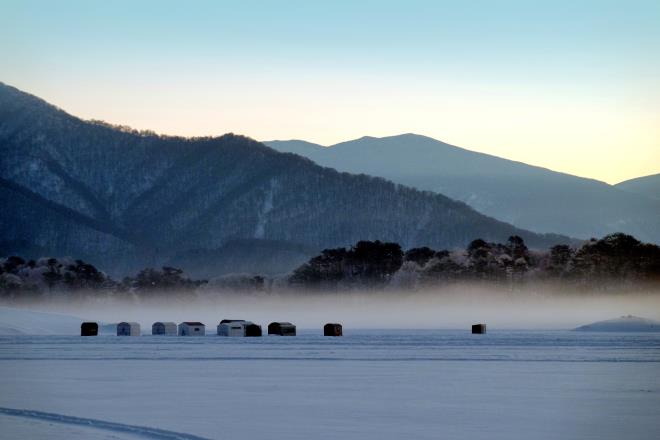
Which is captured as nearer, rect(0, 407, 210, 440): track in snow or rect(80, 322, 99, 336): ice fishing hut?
rect(0, 407, 210, 440): track in snow

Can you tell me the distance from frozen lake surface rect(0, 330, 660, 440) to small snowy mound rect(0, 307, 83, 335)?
64.5 m

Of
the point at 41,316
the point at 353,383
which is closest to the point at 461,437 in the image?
the point at 353,383

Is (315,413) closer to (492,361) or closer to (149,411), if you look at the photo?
(149,411)

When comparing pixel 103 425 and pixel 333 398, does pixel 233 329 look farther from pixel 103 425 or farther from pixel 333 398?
pixel 103 425

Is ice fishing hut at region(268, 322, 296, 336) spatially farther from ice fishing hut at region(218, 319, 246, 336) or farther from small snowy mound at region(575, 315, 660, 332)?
small snowy mound at region(575, 315, 660, 332)

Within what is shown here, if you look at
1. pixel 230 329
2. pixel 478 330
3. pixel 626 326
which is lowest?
pixel 478 330

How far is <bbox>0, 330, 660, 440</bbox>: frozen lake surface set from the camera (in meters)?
34.4

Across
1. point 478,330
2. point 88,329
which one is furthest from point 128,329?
point 478,330

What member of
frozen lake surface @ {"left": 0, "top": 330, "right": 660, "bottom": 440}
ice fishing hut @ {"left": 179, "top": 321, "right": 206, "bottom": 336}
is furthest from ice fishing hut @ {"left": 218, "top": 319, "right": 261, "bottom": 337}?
frozen lake surface @ {"left": 0, "top": 330, "right": 660, "bottom": 440}

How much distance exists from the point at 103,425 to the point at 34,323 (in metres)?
114

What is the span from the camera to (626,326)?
15888 centimetres

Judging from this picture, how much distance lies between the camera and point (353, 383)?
5116 centimetres

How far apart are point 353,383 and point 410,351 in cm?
3520

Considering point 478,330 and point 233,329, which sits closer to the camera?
point 478,330
